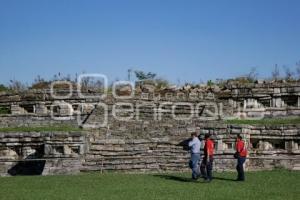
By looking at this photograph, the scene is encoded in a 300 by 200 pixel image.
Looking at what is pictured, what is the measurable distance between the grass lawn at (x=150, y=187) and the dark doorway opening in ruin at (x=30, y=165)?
242cm

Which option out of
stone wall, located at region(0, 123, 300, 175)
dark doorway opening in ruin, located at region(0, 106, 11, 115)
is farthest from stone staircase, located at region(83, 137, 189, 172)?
dark doorway opening in ruin, located at region(0, 106, 11, 115)

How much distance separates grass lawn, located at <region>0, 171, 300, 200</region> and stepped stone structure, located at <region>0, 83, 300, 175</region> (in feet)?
4.60

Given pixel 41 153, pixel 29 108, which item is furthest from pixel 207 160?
pixel 29 108

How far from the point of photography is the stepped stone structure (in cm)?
1895

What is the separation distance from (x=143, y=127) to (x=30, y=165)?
455 centimetres

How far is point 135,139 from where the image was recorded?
2081 centimetres

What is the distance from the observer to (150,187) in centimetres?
1460

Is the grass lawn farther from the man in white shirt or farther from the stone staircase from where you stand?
the stone staircase

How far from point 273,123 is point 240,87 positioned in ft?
17.7

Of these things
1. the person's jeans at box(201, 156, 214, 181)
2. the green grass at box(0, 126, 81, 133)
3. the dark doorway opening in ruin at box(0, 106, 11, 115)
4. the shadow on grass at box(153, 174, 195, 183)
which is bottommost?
the shadow on grass at box(153, 174, 195, 183)

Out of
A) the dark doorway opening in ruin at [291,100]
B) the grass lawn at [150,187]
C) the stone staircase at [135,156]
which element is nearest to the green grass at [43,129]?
the stone staircase at [135,156]

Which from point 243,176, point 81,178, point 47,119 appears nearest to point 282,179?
point 243,176

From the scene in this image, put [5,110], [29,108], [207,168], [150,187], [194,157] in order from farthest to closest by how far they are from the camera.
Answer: [5,110] → [29,108] → [194,157] → [207,168] → [150,187]

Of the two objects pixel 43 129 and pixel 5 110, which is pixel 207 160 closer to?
pixel 43 129
